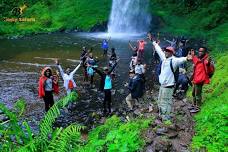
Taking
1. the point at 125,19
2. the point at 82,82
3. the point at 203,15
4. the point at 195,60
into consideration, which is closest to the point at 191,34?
the point at 203,15

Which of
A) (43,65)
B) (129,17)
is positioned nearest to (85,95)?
(43,65)

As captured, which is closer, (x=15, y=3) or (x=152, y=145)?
(x=152, y=145)

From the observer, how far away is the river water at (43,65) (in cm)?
1522

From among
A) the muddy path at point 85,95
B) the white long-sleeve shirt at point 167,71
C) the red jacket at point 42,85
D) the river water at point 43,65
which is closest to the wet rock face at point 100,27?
the river water at point 43,65

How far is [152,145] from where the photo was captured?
784 centimetres

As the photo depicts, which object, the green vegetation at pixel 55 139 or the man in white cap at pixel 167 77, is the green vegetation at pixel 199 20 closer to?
the man in white cap at pixel 167 77

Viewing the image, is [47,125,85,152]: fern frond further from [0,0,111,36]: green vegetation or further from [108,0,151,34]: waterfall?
[108,0,151,34]: waterfall

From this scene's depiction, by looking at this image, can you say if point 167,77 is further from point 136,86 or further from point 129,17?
point 129,17

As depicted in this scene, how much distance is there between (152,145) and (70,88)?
23.6ft

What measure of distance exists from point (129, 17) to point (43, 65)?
25.9 meters

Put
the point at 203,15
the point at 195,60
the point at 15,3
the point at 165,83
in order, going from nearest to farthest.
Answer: the point at 165,83 < the point at 195,60 < the point at 203,15 < the point at 15,3

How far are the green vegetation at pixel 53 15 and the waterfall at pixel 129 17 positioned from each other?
1.20 m

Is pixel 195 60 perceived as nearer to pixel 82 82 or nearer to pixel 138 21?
pixel 82 82

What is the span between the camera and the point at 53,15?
49844 millimetres
